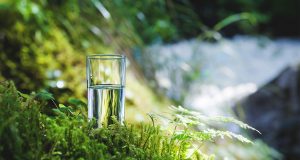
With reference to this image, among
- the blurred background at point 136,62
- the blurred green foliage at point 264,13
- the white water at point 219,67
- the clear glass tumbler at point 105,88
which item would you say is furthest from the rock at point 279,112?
the blurred green foliage at point 264,13

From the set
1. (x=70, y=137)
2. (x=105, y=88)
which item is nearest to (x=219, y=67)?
(x=105, y=88)

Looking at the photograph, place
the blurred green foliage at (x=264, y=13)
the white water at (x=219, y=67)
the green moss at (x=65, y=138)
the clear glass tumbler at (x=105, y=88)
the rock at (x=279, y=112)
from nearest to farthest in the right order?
the green moss at (x=65, y=138) → the clear glass tumbler at (x=105, y=88) → the white water at (x=219, y=67) → the rock at (x=279, y=112) → the blurred green foliage at (x=264, y=13)

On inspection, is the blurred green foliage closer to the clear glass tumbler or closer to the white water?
the white water

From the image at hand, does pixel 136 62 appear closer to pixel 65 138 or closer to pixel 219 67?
pixel 219 67

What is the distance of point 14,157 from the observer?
0.89 metres

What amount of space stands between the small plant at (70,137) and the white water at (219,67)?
84.7 inches

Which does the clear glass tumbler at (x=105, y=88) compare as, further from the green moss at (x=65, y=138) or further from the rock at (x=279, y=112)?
the rock at (x=279, y=112)

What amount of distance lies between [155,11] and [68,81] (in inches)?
66.2

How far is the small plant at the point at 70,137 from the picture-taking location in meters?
0.91

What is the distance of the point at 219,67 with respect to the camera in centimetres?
580

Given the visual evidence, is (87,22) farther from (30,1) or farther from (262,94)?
(262,94)

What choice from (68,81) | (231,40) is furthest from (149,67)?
(231,40)

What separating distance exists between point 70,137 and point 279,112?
15.7 ft

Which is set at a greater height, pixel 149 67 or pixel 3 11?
pixel 3 11
